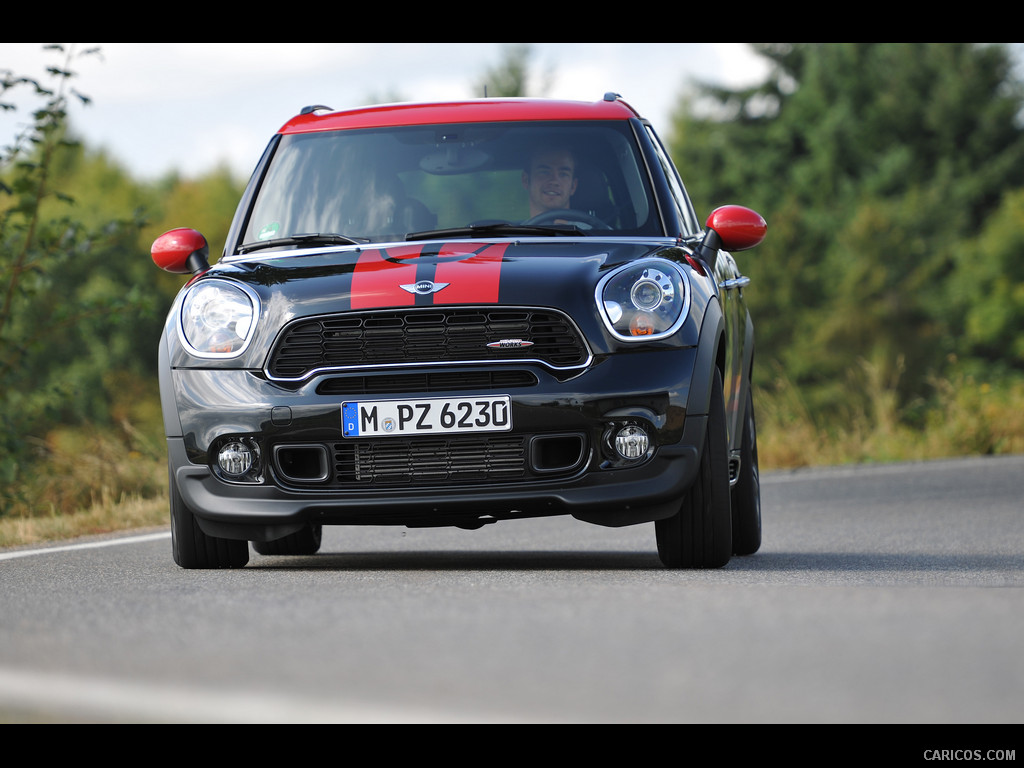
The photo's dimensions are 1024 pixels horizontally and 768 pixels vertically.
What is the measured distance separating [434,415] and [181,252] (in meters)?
1.69

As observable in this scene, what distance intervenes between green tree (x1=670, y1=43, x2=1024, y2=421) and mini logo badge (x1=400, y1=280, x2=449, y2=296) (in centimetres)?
5367

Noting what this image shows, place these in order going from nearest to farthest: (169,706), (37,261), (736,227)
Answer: (169,706), (736,227), (37,261)

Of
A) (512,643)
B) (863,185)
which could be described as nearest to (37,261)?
Answer: (512,643)

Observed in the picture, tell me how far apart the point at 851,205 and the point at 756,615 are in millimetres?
60877

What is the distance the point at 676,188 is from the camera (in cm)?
791

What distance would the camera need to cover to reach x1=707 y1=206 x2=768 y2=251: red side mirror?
7242mm

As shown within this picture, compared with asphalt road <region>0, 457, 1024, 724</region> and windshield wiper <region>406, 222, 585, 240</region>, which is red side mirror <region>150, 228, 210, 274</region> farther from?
asphalt road <region>0, 457, 1024, 724</region>

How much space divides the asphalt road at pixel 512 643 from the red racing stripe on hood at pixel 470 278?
1.01 m

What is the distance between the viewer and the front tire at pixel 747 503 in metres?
7.81

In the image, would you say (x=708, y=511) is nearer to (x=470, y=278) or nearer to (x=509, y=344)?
(x=509, y=344)

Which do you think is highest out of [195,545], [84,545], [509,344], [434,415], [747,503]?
[509,344]

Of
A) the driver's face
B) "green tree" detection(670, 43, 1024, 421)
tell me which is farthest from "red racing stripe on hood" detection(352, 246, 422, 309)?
"green tree" detection(670, 43, 1024, 421)
